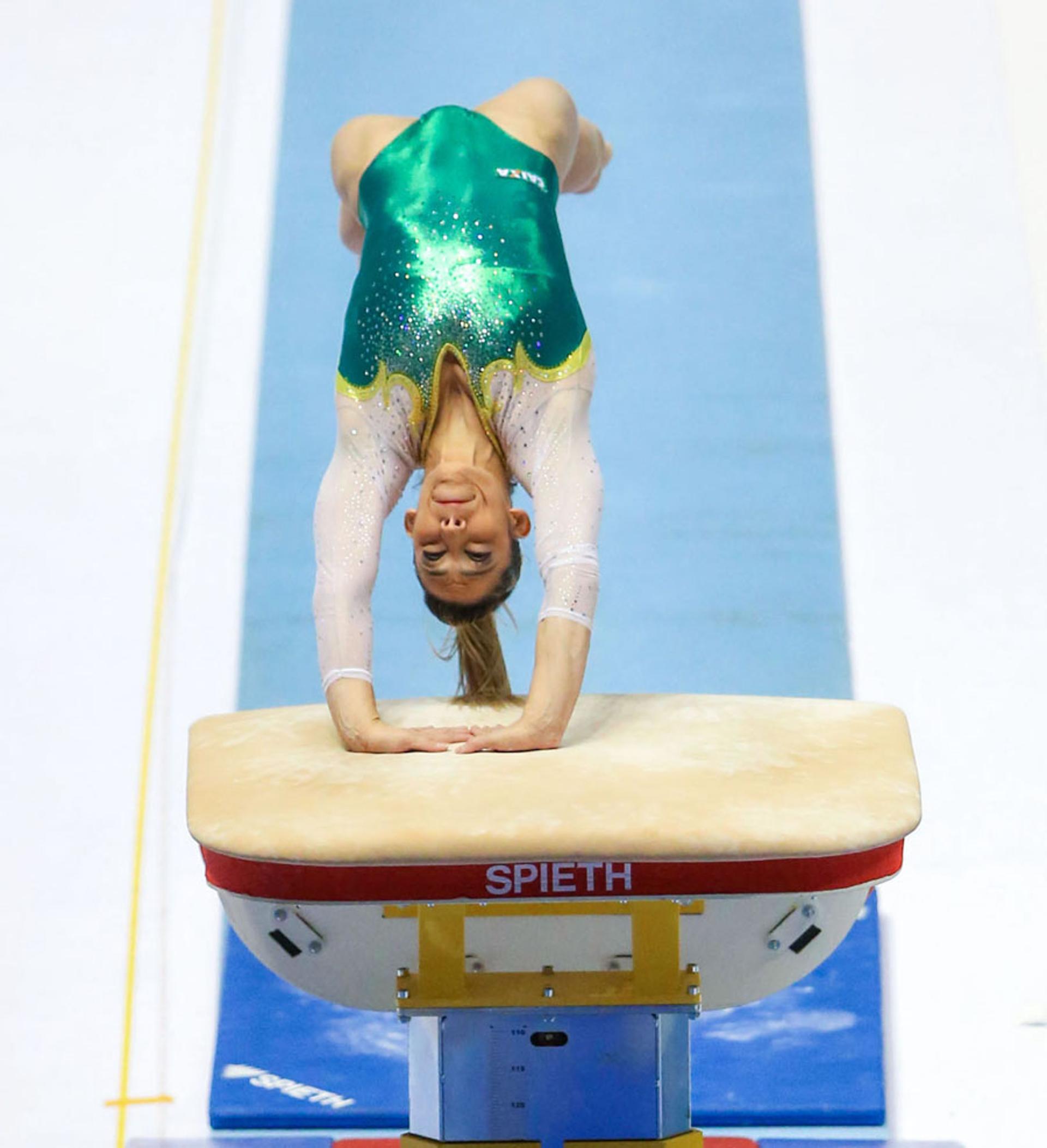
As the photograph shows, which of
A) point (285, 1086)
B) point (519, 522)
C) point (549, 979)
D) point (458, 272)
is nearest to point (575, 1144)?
point (549, 979)

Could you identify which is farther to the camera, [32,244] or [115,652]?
[32,244]

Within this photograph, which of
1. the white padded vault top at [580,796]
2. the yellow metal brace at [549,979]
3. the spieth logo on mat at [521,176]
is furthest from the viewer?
the spieth logo on mat at [521,176]

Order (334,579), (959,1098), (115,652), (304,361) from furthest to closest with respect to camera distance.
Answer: (304,361) < (115,652) < (959,1098) < (334,579)

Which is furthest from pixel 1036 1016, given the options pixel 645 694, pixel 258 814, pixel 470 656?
pixel 258 814

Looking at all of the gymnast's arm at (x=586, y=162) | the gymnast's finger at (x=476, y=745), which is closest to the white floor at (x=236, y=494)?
the gymnast's arm at (x=586, y=162)

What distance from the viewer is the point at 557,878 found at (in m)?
1.85

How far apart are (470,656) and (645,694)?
267mm

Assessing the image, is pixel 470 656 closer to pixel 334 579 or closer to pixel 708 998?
pixel 334 579

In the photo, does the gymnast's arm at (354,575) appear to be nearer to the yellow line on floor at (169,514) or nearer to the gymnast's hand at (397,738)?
the gymnast's hand at (397,738)

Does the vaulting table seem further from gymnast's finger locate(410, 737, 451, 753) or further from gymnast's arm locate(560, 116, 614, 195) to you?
gymnast's arm locate(560, 116, 614, 195)

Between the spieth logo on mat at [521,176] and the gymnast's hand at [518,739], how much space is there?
995 mm

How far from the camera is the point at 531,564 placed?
434 centimetres

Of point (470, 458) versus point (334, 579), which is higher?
point (470, 458)

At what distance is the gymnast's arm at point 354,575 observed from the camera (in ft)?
7.18
